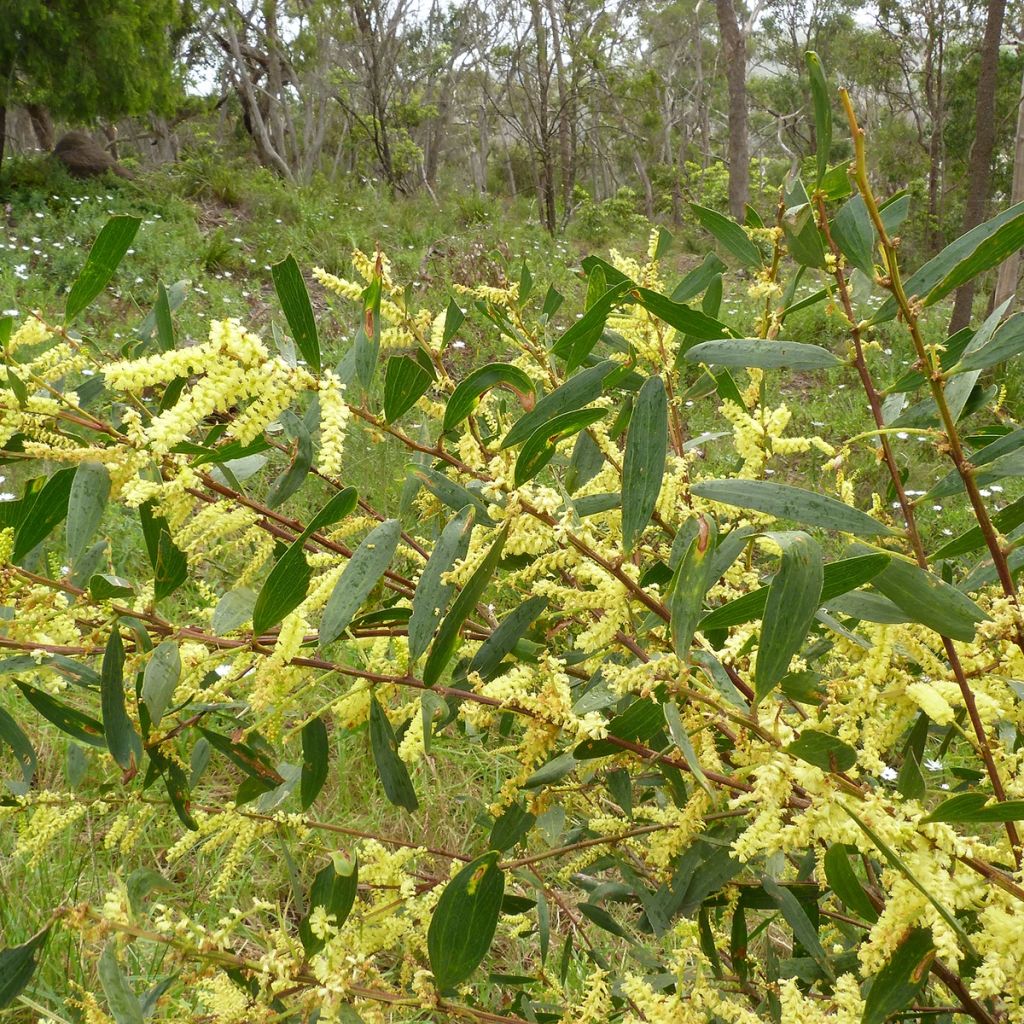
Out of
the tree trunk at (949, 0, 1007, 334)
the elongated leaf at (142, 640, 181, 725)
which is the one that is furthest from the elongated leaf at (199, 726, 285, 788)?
the tree trunk at (949, 0, 1007, 334)

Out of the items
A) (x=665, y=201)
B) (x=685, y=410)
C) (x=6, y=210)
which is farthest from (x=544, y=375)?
(x=665, y=201)

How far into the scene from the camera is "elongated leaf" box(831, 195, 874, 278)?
592 millimetres

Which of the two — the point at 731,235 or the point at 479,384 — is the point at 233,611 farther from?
the point at 731,235

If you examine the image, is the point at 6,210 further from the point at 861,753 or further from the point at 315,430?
the point at 861,753

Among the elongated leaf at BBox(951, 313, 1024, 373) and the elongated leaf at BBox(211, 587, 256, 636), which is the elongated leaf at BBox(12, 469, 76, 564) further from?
the elongated leaf at BBox(951, 313, 1024, 373)

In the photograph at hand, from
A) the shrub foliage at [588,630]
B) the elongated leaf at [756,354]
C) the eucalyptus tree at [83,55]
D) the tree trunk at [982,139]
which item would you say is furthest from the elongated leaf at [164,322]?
the eucalyptus tree at [83,55]

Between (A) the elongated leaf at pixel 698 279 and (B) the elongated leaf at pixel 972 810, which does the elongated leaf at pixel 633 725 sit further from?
(A) the elongated leaf at pixel 698 279

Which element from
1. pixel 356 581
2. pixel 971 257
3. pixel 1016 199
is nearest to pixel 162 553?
pixel 356 581

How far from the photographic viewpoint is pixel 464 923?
0.58 meters

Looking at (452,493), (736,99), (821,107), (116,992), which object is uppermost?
(736,99)

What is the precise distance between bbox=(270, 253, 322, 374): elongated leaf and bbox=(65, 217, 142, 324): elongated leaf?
11 centimetres

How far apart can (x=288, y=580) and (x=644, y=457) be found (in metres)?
0.27

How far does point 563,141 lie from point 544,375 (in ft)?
31.9

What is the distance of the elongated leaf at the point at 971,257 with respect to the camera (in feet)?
1.56
